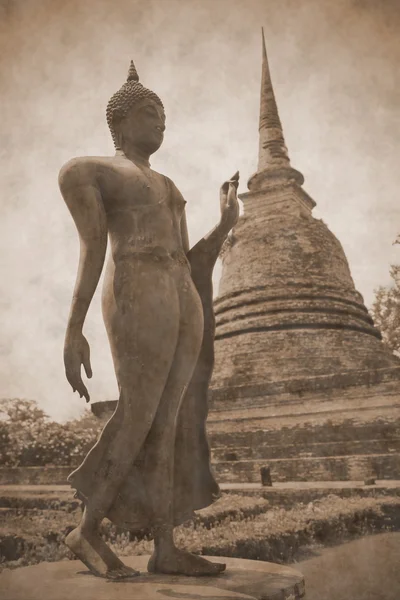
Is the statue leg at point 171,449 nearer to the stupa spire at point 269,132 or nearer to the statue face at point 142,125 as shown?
the statue face at point 142,125

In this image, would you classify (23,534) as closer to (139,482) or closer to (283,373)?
(139,482)

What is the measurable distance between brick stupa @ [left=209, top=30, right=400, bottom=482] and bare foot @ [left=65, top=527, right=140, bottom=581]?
22.5 ft

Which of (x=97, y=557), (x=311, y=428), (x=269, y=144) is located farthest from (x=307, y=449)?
(x=269, y=144)

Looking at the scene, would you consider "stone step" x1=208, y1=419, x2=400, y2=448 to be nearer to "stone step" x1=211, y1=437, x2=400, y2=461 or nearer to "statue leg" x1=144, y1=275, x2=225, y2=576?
"stone step" x1=211, y1=437, x2=400, y2=461

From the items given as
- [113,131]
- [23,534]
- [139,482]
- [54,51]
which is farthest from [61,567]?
[54,51]

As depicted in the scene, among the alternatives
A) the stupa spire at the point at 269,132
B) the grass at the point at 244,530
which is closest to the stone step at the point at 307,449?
the grass at the point at 244,530

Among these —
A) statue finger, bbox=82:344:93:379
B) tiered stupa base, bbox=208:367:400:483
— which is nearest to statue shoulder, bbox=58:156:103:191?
statue finger, bbox=82:344:93:379

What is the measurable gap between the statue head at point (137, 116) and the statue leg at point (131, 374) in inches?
30.2

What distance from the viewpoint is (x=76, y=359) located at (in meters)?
2.55

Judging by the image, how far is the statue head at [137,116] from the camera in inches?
112

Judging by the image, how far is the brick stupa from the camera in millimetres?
9492

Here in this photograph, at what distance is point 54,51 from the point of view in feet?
18.6

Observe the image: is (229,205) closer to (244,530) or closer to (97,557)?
(97,557)

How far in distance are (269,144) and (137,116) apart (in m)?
16.2
